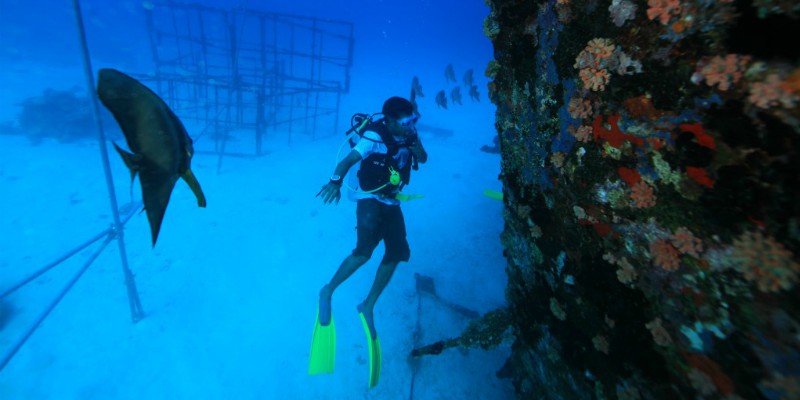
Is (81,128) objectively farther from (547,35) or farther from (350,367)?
(547,35)

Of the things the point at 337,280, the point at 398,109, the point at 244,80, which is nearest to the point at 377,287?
the point at 337,280

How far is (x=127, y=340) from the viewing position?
5539 millimetres

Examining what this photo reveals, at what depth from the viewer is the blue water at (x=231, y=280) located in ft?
16.4

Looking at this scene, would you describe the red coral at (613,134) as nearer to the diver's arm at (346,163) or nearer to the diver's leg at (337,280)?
the diver's arm at (346,163)

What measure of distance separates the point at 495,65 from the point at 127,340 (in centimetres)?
709

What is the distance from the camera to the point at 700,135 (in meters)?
1.17

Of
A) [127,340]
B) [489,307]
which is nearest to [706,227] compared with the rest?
[489,307]

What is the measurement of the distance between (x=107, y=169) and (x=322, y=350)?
159 inches

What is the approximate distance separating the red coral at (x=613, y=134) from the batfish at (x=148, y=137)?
206 centimetres

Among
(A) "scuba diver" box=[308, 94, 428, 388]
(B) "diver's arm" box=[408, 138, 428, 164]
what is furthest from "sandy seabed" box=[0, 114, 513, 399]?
(B) "diver's arm" box=[408, 138, 428, 164]

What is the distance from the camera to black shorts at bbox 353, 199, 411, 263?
449 cm

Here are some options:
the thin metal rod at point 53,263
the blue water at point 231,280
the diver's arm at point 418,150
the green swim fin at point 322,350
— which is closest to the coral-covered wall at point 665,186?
the diver's arm at point 418,150

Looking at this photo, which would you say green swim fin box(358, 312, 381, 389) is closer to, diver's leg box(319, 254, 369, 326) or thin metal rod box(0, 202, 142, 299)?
diver's leg box(319, 254, 369, 326)

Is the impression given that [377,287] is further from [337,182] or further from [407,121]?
[407,121]
